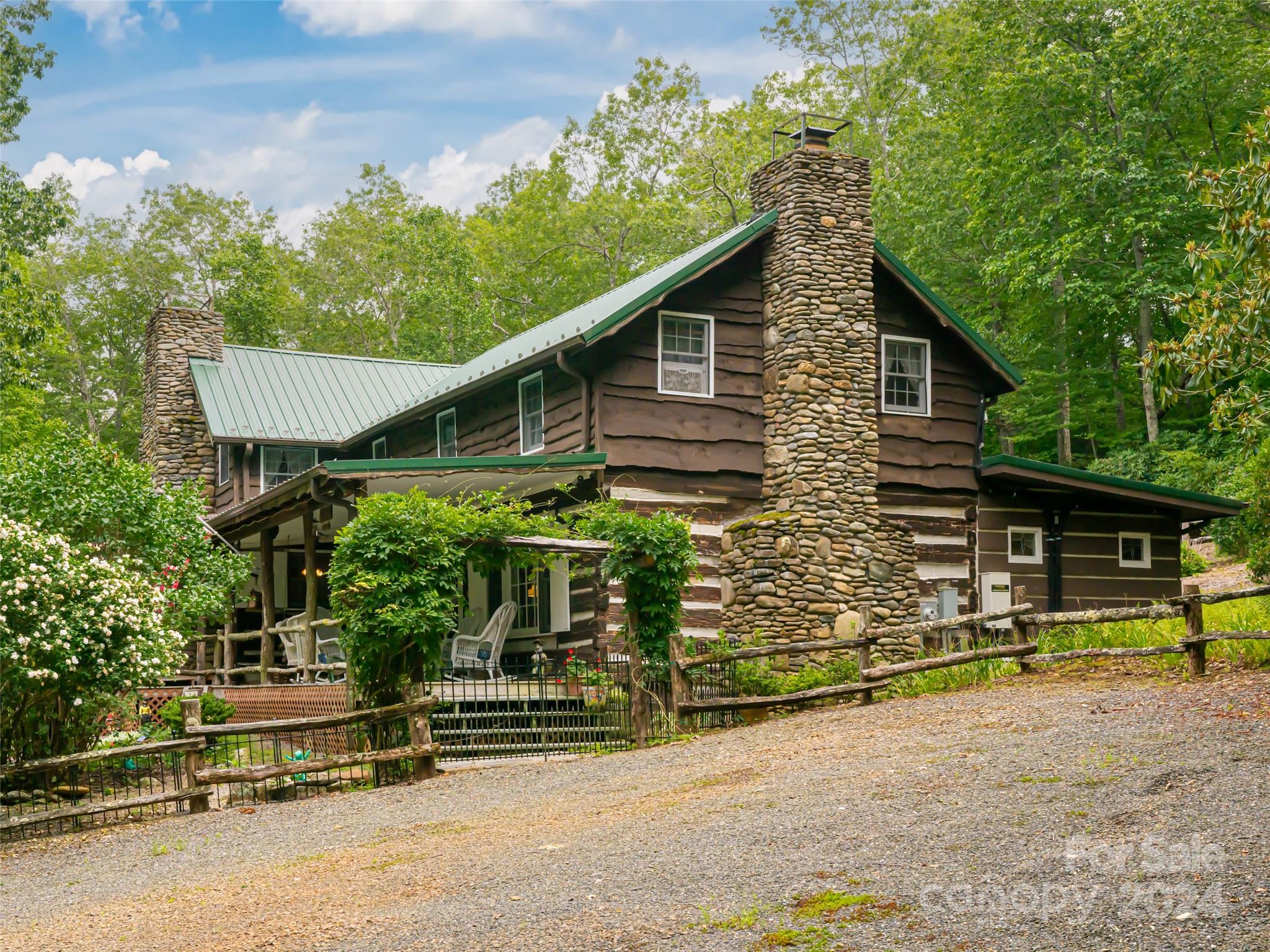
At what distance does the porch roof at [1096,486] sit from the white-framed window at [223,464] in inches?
675

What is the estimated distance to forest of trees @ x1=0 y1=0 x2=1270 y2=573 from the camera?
27875 millimetres

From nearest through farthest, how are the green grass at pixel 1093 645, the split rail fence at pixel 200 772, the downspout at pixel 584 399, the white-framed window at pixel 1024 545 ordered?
the split rail fence at pixel 200 772, the green grass at pixel 1093 645, the downspout at pixel 584 399, the white-framed window at pixel 1024 545

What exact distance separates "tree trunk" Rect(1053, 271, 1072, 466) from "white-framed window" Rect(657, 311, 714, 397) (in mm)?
16353

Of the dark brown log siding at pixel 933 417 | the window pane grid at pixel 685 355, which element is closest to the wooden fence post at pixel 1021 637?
the dark brown log siding at pixel 933 417

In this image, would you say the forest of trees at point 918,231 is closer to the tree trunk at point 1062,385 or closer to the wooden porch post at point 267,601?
the tree trunk at point 1062,385

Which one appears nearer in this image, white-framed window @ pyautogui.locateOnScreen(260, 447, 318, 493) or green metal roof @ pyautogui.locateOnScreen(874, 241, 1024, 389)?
green metal roof @ pyautogui.locateOnScreen(874, 241, 1024, 389)

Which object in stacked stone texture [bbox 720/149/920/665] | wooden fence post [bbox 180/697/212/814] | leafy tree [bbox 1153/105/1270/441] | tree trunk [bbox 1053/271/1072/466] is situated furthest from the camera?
tree trunk [bbox 1053/271/1072/466]

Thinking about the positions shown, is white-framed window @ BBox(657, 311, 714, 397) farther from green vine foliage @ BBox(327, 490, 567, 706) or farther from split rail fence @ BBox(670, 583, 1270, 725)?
green vine foliage @ BBox(327, 490, 567, 706)

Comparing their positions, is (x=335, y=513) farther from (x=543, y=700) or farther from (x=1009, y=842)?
(x=1009, y=842)

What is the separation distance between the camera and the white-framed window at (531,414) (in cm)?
2144

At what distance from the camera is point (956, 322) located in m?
21.8

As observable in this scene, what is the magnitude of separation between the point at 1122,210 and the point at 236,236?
33.3m

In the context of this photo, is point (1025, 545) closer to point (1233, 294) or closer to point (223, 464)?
point (1233, 294)

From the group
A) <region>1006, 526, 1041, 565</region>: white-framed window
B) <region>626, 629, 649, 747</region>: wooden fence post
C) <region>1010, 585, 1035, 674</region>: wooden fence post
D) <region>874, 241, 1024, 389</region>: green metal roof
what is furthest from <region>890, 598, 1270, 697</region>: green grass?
<region>874, 241, 1024, 389</region>: green metal roof
